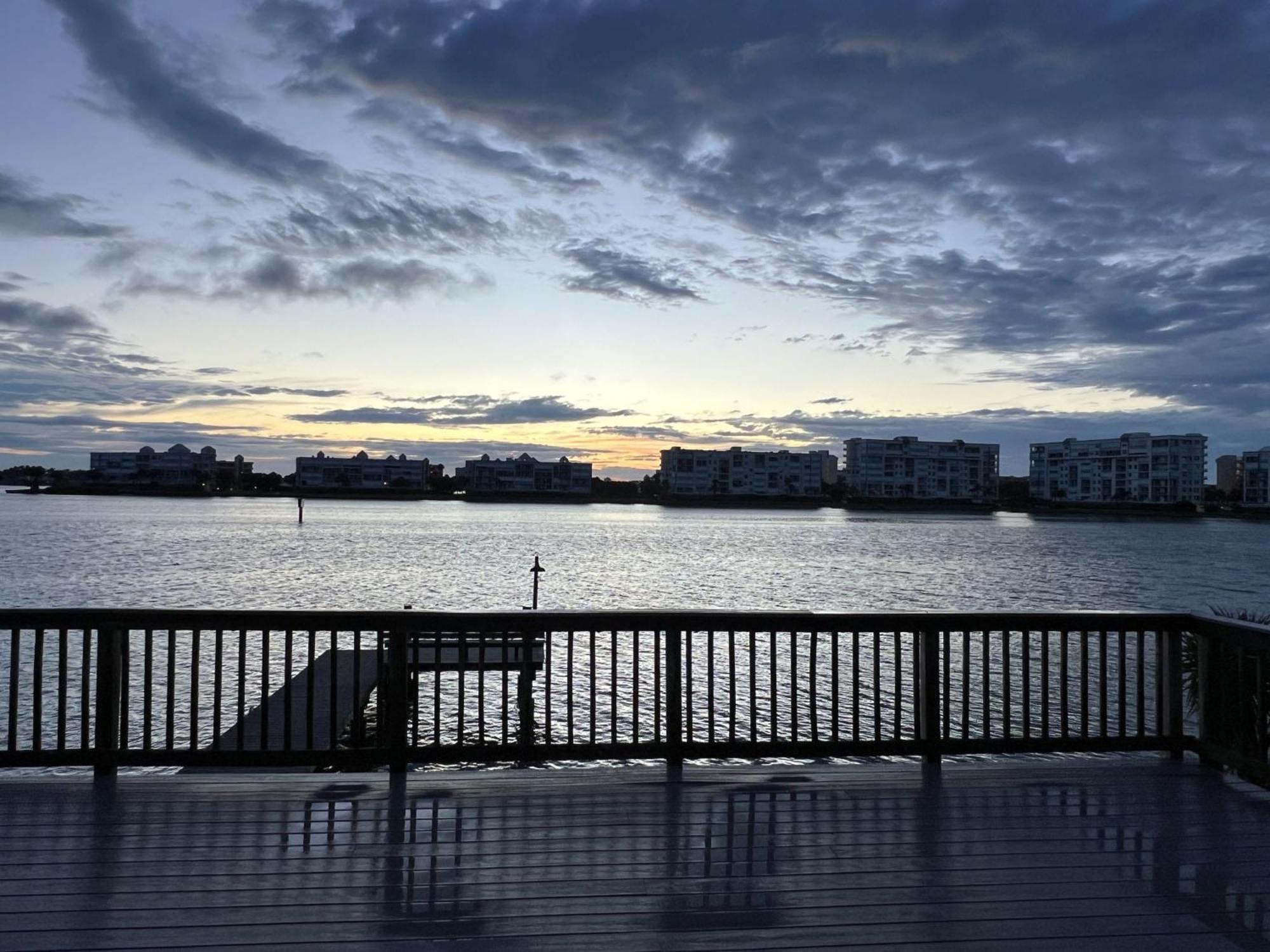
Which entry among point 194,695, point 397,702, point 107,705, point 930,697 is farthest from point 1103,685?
point 107,705

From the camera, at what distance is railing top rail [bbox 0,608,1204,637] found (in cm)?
517

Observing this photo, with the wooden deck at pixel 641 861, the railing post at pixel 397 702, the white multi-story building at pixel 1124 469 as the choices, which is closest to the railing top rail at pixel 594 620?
the railing post at pixel 397 702

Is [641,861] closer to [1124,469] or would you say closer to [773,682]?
[773,682]

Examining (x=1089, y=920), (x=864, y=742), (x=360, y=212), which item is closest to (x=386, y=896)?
(x=1089, y=920)

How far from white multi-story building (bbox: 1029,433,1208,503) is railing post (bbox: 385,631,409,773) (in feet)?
614

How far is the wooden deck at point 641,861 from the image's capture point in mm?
3199

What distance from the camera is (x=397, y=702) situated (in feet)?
17.5

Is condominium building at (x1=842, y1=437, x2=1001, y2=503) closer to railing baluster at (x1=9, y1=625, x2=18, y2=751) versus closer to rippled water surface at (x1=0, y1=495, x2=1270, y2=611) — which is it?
rippled water surface at (x1=0, y1=495, x2=1270, y2=611)

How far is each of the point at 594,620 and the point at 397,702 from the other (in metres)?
1.33

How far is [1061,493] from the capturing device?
18600cm

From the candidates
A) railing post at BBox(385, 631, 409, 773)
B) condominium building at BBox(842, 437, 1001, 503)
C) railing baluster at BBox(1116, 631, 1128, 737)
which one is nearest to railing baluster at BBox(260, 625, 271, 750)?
railing post at BBox(385, 631, 409, 773)

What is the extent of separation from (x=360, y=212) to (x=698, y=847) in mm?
17360

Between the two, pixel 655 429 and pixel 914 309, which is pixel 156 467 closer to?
pixel 655 429

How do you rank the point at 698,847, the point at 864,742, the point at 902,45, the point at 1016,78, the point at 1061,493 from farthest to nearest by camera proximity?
the point at 1061,493
the point at 1016,78
the point at 902,45
the point at 864,742
the point at 698,847
